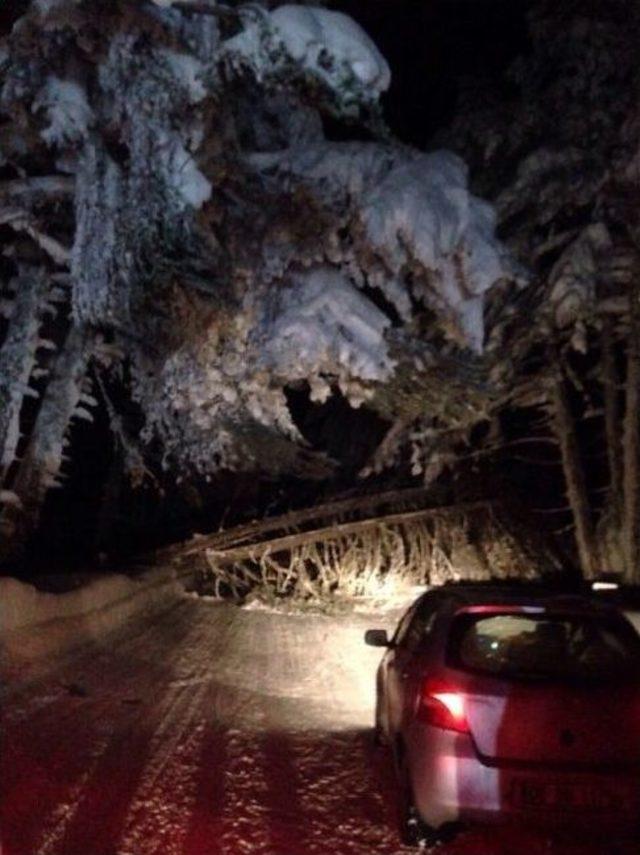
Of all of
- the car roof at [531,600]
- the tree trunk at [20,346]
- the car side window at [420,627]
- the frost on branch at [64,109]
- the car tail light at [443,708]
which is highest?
the frost on branch at [64,109]

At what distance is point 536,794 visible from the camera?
19.9 feet

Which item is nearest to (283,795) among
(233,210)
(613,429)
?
(233,210)

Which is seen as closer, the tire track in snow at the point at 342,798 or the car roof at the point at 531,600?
the tire track in snow at the point at 342,798

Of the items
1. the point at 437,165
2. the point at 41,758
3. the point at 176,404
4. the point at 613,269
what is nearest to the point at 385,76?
the point at 437,165

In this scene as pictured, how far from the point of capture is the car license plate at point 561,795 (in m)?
6.07

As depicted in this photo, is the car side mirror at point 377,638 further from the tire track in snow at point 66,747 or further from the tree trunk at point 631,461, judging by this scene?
the tree trunk at point 631,461

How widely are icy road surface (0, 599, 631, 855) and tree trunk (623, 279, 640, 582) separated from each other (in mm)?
6847

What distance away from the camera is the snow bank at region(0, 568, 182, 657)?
519 inches

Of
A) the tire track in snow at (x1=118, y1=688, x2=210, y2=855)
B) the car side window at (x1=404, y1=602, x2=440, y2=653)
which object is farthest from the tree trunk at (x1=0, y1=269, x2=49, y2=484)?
the car side window at (x1=404, y1=602, x2=440, y2=653)

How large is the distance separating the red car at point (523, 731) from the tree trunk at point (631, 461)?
12775 millimetres

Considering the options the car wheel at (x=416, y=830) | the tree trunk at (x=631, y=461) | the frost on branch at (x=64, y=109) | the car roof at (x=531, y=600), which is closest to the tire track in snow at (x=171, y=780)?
the car wheel at (x=416, y=830)

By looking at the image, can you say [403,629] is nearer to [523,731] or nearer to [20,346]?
[523,731]

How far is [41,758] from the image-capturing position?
27.3 ft

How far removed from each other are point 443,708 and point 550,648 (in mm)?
983
